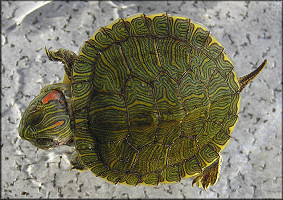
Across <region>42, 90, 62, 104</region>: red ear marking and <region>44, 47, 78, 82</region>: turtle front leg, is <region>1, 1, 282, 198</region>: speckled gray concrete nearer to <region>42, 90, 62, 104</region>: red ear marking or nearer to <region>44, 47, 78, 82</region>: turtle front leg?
<region>44, 47, 78, 82</region>: turtle front leg

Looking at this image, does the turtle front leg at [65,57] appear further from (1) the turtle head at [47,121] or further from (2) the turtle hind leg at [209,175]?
(2) the turtle hind leg at [209,175]

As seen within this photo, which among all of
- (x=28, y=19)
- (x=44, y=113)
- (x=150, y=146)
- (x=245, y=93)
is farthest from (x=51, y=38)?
(x=245, y=93)

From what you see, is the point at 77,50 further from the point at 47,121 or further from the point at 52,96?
the point at 47,121

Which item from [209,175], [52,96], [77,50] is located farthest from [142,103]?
[77,50]

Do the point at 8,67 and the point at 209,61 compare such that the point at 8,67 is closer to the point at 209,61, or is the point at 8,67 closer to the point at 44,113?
the point at 44,113

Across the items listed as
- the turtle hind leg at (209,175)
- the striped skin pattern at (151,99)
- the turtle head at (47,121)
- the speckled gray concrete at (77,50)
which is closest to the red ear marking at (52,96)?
the turtle head at (47,121)

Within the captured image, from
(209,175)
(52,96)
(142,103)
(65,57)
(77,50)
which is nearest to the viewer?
(142,103)

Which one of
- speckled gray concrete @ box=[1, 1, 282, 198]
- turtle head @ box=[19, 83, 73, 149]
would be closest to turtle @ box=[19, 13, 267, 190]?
turtle head @ box=[19, 83, 73, 149]

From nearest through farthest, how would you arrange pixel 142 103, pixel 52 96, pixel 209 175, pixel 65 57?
pixel 142 103
pixel 52 96
pixel 65 57
pixel 209 175
